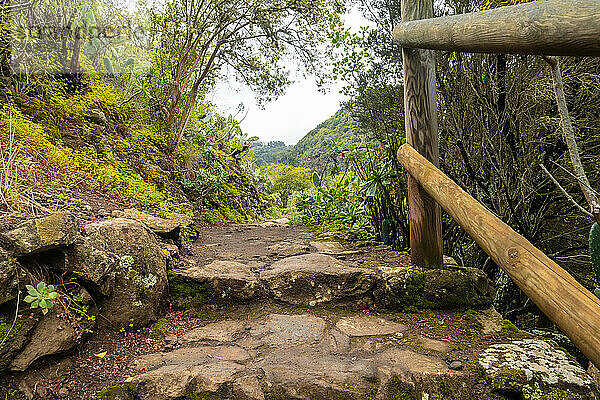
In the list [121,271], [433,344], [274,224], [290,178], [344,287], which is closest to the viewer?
[433,344]

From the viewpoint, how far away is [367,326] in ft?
6.40

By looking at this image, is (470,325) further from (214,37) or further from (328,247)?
(214,37)

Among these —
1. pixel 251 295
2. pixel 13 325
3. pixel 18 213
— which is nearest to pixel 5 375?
pixel 13 325

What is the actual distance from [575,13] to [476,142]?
1907mm

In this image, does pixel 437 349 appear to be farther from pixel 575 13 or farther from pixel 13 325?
pixel 13 325

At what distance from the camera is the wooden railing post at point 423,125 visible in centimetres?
225

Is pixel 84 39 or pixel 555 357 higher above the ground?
pixel 84 39

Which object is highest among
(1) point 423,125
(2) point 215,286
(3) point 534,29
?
(3) point 534,29

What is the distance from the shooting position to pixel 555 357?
153 cm

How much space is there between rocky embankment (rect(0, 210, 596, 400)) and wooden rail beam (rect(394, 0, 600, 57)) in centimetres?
121

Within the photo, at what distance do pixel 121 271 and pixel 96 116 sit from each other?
134 inches

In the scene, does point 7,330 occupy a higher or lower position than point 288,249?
higher

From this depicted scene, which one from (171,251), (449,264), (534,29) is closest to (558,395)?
(449,264)

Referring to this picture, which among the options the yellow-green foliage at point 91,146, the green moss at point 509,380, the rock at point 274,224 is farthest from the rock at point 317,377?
the rock at point 274,224
